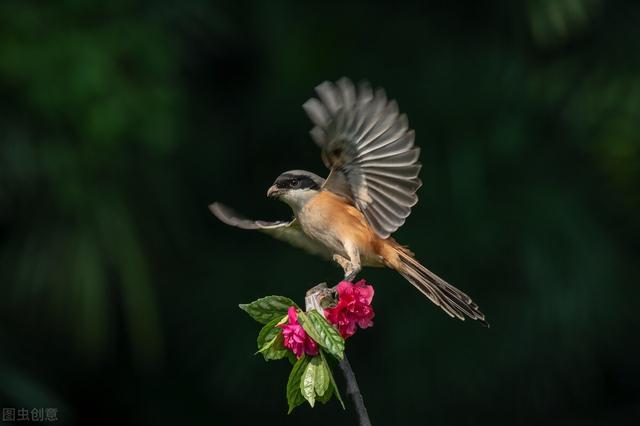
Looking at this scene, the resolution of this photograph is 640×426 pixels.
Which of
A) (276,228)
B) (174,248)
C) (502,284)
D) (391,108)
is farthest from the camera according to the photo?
(174,248)

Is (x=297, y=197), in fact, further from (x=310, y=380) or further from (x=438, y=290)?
(x=310, y=380)

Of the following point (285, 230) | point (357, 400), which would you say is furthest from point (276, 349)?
point (285, 230)

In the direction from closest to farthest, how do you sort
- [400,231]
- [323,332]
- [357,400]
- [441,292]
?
[357,400], [323,332], [441,292], [400,231]

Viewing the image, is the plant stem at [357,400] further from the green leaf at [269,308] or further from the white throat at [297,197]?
the white throat at [297,197]

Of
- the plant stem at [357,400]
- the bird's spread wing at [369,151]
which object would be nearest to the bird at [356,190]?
the bird's spread wing at [369,151]

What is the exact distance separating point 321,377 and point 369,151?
790 mm

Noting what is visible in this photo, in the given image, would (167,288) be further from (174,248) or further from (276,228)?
(276,228)

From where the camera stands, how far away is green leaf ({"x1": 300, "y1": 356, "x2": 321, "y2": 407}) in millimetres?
1971

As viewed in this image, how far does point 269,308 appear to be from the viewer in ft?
6.79

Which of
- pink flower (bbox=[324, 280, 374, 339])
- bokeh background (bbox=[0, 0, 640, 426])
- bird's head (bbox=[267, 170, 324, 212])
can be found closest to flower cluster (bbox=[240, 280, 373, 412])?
pink flower (bbox=[324, 280, 374, 339])

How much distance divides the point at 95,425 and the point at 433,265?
252 centimetres

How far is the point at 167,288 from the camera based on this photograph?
7465 mm

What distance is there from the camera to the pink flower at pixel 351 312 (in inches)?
80.4

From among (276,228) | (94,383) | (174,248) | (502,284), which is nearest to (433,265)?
(502,284)
